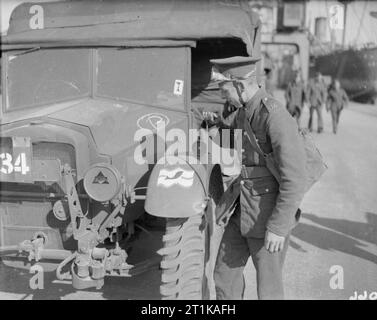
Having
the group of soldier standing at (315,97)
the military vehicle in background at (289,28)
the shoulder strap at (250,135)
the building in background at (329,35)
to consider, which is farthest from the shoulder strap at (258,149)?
the group of soldier standing at (315,97)

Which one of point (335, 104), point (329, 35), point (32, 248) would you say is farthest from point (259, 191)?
point (335, 104)

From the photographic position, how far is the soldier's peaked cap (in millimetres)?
2697

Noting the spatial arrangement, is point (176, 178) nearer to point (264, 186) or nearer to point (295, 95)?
point (264, 186)

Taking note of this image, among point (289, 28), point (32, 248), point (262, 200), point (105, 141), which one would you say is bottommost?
point (32, 248)

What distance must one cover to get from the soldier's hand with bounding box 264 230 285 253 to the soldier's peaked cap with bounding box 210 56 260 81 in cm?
90

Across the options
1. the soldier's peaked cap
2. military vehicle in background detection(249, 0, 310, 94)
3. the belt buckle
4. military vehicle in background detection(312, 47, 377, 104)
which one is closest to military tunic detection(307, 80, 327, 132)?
military vehicle in background detection(249, 0, 310, 94)

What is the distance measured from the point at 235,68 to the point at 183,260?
1.25 m

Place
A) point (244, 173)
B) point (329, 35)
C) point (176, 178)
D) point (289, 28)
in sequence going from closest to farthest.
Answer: point (244, 173), point (176, 178), point (329, 35), point (289, 28)

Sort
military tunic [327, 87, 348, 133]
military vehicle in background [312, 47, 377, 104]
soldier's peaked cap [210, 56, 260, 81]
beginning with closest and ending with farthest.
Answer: soldier's peaked cap [210, 56, 260, 81]
military tunic [327, 87, 348, 133]
military vehicle in background [312, 47, 377, 104]

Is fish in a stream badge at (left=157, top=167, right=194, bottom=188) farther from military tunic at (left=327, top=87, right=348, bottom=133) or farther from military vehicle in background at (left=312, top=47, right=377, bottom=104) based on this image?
military vehicle in background at (left=312, top=47, right=377, bottom=104)

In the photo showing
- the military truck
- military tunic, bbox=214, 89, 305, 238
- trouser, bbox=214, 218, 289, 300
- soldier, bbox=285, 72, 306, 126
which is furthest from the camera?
soldier, bbox=285, 72, 306, 126

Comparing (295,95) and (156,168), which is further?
(295,95)

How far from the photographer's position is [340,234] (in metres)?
5.11
